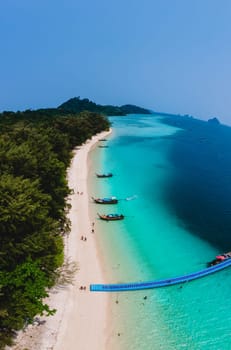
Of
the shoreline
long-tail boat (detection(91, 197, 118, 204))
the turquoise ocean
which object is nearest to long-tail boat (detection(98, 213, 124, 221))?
the turquoise ocean

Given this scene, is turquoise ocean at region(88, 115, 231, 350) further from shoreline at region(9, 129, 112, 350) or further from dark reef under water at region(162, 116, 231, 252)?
shoreline at region(9, 129, 112, 350)

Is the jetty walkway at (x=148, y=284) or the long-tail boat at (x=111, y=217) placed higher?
the long-tail boat at (x=111, y=217)

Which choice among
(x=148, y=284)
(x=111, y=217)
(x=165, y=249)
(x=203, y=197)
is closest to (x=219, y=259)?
(x=165, y=249)

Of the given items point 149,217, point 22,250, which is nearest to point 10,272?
point 22,250

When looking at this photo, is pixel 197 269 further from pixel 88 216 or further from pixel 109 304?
pixel 88 216

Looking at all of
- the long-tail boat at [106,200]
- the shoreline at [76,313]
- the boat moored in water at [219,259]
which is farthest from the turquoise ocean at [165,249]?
the long-tail boat at [106,200]

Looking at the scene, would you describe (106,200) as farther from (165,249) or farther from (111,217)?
(165,249)

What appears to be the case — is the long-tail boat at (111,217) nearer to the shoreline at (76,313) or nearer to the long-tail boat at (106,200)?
the shoreline at (76,313)
